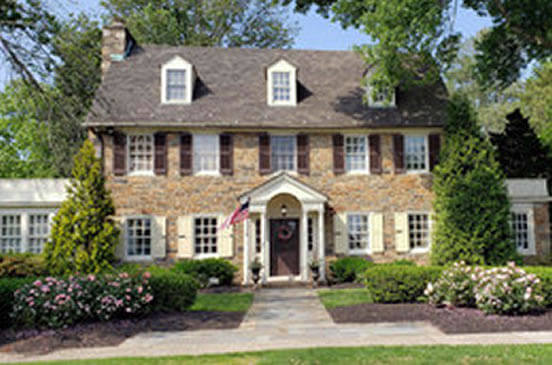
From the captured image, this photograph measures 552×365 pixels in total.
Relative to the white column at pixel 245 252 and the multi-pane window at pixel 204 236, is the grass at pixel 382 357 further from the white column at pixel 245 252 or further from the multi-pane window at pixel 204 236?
the multi-pane window at pixel 204 236

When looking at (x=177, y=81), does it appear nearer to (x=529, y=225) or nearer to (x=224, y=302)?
(x=224, y=302)

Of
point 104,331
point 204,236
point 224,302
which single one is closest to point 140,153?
point 204,236

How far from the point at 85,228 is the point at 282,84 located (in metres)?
8.97

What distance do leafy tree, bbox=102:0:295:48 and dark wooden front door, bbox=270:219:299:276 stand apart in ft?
49.0

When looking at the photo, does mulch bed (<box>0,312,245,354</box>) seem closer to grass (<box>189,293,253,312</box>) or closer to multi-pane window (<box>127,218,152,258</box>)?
grass (<box>189,293,253,312</box>)

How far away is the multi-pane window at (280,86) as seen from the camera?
744 inches

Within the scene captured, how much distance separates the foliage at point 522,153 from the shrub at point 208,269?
13.7 m

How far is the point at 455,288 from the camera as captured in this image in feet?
36.0

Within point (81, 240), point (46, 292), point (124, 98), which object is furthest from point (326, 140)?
point (46, 292)

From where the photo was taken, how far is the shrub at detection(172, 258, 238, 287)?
16.1 m

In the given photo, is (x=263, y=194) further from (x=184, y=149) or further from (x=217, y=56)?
(x=217, y=56)

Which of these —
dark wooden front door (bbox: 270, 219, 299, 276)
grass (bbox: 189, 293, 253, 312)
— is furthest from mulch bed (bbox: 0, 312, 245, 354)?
dark wooden front door (bbox: 270, 219, 299, 276)

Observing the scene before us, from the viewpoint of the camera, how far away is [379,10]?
48.4 ft

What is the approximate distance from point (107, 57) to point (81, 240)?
322 inches
